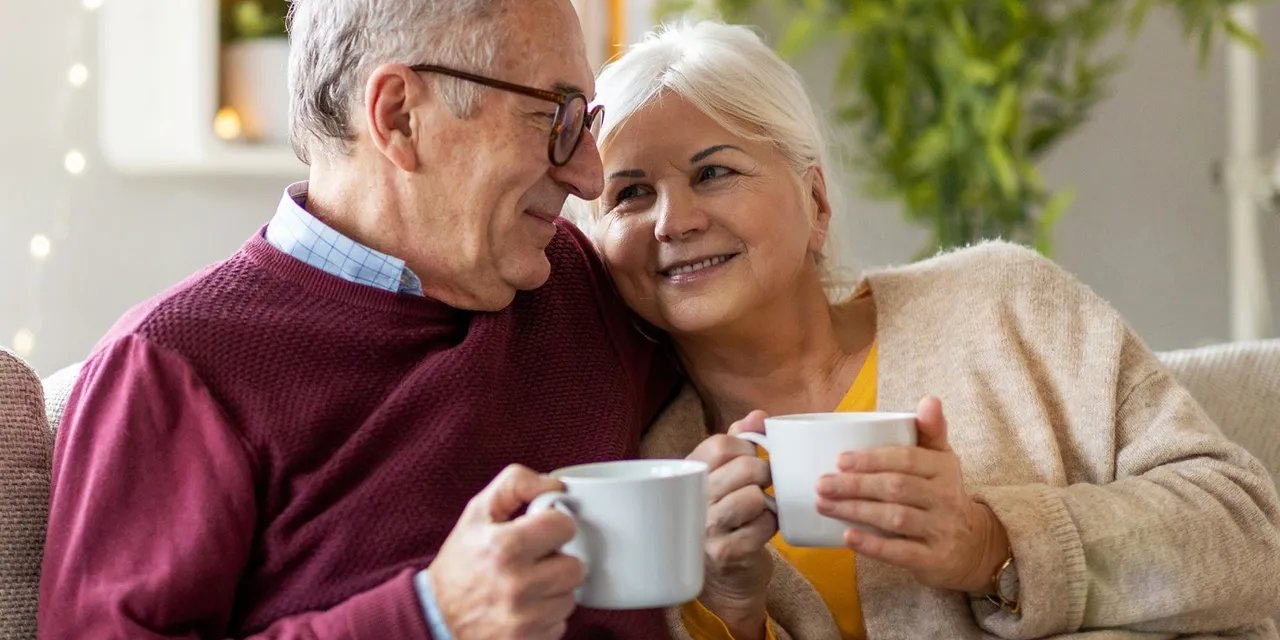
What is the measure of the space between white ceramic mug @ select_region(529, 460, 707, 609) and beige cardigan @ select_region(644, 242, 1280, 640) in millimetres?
405

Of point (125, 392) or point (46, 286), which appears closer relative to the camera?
point (125, 392)

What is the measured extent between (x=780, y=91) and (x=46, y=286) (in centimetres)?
139

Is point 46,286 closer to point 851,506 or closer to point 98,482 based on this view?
point 98,482

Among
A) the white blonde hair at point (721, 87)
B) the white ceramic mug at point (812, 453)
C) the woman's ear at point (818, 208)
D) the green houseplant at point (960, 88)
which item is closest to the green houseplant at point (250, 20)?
the green houseplant at point (960, 88)

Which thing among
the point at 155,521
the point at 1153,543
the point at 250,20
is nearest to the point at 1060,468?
the point at 1153,543

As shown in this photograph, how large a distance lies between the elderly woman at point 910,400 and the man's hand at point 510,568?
0.85ft

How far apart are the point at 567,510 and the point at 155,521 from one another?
1.21 feet

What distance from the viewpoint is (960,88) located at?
2.66 metres

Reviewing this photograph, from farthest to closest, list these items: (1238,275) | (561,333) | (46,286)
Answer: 1. (1238,275)
2. (46,286)
3. (561,333)

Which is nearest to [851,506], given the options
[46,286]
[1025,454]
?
[1025,454]

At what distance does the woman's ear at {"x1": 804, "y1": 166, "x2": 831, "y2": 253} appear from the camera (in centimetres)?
156

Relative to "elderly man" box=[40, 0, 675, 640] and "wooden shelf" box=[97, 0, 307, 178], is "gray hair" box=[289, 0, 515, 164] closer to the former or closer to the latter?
"elderly man" box=[40, 0, 675, 640]

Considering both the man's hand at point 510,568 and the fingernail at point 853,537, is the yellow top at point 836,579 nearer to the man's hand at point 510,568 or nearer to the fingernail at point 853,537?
the fingernail at point 853,537

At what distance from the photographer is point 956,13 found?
261cm
